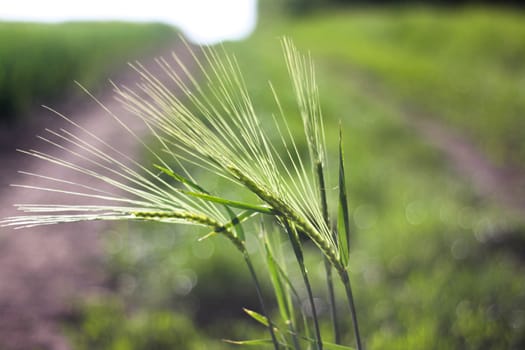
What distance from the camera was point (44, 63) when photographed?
31.3 ft

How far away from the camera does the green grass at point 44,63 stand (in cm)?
806

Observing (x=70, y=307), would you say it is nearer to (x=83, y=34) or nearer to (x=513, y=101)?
(x=513, y=101)

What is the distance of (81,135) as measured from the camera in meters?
7.39

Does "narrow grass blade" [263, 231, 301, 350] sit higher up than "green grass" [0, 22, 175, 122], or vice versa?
"green grass" [0, 22, 175, 122]

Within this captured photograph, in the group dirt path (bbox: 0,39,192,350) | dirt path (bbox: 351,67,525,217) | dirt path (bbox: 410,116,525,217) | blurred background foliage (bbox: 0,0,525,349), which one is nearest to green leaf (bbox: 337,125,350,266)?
blurred background foliage (bbox: 0,0,525,349)

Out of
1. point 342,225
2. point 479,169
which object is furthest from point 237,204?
point 479,169

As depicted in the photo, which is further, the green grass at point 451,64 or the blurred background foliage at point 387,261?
the green grass at point 451,64

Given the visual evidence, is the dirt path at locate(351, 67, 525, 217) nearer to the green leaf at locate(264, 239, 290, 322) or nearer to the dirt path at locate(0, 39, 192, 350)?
the dirt path at locate(0, 39, 192, 350)

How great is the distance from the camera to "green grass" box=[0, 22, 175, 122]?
806 cm

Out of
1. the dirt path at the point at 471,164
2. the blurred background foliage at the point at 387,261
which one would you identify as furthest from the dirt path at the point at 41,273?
the dirt path at the point at 471,164

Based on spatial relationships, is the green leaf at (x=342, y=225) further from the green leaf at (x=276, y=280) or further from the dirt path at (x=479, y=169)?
the dirt path at (x=479, y=169)

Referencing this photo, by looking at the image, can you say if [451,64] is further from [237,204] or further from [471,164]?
[237,204]

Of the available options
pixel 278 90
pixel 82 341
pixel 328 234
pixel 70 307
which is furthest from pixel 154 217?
pixel 278 90

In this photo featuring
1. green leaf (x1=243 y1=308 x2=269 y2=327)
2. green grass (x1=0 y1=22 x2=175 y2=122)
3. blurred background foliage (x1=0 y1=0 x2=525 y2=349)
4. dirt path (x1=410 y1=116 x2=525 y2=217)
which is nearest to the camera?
green leaf (x1=243 y1=308 x2=269 y2=327)
